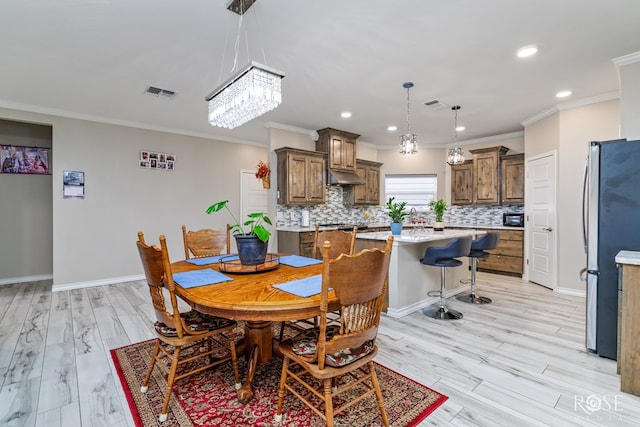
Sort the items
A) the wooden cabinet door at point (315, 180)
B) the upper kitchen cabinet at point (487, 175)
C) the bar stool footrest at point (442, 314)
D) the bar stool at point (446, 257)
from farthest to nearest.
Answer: the upper kitchen cabinet at point (487, 175) < the wooden cabinet door at point (315, 180) < the bar stool footrest at point (442, 314) < the bar stool at point (446, 257)

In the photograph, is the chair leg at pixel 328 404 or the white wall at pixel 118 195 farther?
the white wall at pixel 118 195

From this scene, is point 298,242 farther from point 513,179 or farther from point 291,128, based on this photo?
point 513,179

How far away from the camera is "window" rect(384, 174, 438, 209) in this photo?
278 inches

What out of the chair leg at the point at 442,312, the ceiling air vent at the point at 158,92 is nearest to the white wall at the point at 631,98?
the chair leg at the point at 442,312

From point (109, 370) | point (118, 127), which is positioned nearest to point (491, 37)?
point (109, 370)

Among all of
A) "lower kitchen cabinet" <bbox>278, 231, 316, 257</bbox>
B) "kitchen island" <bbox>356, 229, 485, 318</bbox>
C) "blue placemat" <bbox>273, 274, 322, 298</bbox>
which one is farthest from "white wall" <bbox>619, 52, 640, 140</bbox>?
"lower kitchen cabinet" <bbox>278, 231, 316, 257</bbox>

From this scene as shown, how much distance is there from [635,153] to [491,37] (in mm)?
1461

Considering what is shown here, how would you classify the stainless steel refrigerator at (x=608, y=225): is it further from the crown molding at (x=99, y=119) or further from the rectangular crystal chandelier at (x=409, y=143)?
the crown molding at (x=99, y=119)

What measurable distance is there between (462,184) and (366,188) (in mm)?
2033

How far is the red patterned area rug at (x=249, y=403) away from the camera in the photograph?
5.68 ft

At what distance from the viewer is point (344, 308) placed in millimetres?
1473

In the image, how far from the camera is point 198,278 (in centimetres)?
196

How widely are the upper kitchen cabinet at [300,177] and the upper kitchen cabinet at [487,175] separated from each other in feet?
10.2

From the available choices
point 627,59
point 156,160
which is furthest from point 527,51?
point 156,160
